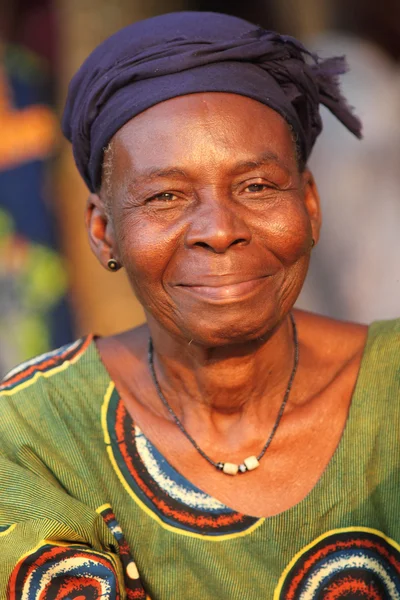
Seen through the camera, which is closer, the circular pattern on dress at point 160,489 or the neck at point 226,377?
the circular pattern on dress at point 160,489

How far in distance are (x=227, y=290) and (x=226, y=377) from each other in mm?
403

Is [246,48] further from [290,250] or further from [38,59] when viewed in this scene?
[38,59]

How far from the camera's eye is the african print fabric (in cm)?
253

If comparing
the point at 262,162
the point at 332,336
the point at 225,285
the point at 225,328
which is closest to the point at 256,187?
the point at 262,162

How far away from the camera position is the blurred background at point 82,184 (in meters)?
5.47

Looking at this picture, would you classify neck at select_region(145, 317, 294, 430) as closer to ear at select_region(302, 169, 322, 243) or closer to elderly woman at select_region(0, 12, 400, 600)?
elderly woman at select_region(0, 12, 400, 600)

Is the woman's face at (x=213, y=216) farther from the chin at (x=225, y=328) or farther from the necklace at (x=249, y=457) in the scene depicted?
the necklace at (x=249, y=457)

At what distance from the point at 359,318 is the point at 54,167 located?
198 cm

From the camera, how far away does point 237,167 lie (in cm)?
271

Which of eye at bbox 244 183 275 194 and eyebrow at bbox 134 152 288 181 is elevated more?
eyebrow at bbox 134 152 288 181

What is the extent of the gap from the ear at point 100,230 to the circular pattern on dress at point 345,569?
3.46ft

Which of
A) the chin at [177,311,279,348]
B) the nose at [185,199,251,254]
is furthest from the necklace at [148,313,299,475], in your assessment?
the nose at [185,199,251,254]

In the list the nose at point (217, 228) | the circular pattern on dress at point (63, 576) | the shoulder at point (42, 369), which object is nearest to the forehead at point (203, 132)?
the nose at point (217, 228)

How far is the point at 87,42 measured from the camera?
→ 562 cm
